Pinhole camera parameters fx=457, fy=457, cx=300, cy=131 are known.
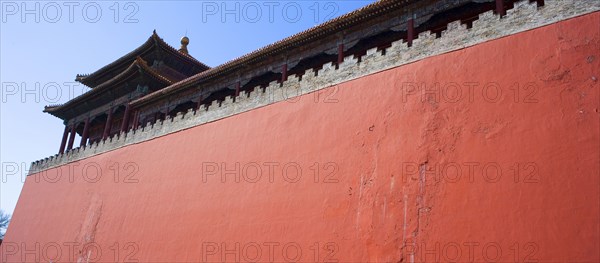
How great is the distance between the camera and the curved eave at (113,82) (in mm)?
10805

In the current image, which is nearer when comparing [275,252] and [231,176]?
[275,252]

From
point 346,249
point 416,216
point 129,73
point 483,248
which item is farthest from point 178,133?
point 483,248

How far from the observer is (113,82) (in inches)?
Answer: 448

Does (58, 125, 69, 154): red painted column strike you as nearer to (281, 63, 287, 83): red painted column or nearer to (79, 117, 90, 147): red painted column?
(79, 117, 90, 147): red painted column

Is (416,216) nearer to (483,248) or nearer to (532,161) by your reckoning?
(483,248)

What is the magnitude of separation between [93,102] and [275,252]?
9.11 m

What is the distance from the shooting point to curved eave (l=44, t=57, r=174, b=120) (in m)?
10.8

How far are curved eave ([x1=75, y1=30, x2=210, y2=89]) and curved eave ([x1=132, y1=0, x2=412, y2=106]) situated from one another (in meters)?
2.73

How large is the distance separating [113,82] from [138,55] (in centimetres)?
166

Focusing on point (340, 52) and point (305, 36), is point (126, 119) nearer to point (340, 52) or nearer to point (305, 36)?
point (305, 36)

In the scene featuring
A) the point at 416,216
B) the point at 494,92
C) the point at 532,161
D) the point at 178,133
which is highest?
the point at 178,133

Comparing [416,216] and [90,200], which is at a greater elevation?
[90,200]

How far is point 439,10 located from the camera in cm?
662

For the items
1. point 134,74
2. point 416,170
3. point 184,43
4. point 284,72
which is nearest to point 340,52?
point 284,72
